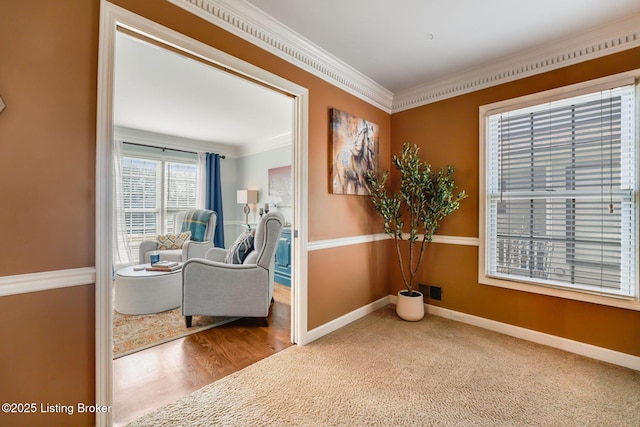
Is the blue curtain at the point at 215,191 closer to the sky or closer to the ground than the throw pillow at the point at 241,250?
closer to the sky

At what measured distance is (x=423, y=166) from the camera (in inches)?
125

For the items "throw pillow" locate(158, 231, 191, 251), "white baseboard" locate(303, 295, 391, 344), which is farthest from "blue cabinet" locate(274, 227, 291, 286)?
"throw pillow" locate(158, 231, 191, 251)

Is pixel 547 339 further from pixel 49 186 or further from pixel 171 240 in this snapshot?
pixel 171 240

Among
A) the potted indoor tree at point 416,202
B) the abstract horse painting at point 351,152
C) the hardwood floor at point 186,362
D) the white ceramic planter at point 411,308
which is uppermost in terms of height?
the abstract horse painting at point 351,152

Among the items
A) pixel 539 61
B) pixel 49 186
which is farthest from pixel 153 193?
pixel 539 61

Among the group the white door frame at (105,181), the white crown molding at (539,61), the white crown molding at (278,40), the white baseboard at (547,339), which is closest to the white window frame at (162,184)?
the white crown molding at (278,40)

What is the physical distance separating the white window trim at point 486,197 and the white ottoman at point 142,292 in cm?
352

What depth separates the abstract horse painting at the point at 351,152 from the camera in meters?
2.74

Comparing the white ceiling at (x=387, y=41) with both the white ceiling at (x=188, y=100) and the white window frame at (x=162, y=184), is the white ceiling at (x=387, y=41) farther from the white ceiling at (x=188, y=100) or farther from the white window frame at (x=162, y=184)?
the white window frame at (x=162, y=184)

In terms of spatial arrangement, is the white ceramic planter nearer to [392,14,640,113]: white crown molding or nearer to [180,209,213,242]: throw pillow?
[392,14,640,113]: white crown molding

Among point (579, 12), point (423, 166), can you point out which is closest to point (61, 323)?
point (423, 166)

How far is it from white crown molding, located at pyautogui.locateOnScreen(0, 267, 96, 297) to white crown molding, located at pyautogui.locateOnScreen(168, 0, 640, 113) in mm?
1656

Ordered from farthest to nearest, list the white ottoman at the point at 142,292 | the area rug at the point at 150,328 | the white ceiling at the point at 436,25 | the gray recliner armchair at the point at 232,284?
1. the white ottoman at the point at 142,292
2. the gray recliner armchair at the point at 232,284
3. the area rug at the point at 150,328
4. the white ceiling at the point at 436,25

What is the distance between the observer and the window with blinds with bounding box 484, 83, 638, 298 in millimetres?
2133
